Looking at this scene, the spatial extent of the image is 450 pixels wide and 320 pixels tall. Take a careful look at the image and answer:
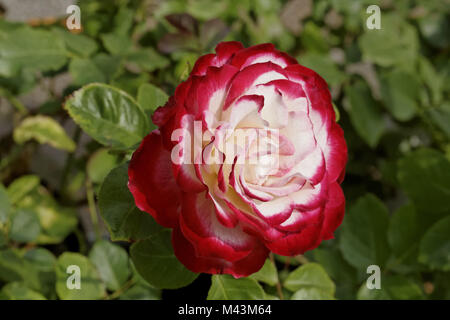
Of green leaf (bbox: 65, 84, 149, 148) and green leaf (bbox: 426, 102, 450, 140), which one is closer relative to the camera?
green leaf (bbox: 65, 84, 149, 148)

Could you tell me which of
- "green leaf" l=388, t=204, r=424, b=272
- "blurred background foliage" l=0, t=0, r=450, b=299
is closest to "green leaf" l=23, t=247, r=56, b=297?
"blurred background foliage" l=0, t=0, r=450, b=299

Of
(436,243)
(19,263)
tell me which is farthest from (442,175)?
(19,263)

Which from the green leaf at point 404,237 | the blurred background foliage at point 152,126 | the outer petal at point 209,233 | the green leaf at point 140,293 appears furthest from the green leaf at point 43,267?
the green leaf at point 404,237

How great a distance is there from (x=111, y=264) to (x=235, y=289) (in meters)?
0.20

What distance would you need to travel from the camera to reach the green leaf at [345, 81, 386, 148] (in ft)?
2.05

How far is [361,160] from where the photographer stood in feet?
2.85

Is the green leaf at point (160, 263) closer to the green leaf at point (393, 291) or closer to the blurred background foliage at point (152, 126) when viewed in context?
the blurred background foliage at point (152, 126)

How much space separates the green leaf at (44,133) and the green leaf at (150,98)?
286 millimetres

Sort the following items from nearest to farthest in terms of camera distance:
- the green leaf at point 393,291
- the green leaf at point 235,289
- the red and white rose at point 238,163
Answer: the red and white rose at point 238,163
the green leaf at point 235,289
the green leaf at point 393,291

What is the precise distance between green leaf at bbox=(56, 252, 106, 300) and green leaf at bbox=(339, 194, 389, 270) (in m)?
0.32

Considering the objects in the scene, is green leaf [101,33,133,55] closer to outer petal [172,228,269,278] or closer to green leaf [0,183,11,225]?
green leaf [0,183,11,225]

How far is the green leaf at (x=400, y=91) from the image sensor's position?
0.64 metres
